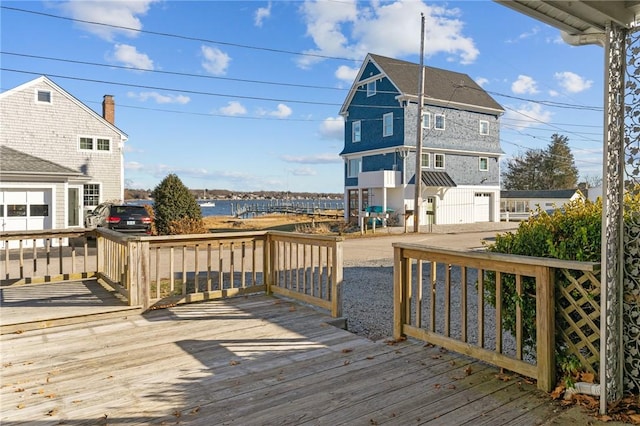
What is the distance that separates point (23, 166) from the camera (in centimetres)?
1415

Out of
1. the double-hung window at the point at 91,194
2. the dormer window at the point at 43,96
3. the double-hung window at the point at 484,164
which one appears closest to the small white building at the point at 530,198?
the double-hung window at the point at 484,164

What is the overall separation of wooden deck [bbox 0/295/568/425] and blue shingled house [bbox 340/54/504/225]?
19742mm

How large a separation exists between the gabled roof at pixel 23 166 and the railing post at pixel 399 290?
14517 mm

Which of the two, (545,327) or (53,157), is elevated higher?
(53,157)

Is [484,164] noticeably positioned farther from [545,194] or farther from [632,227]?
[632,227]

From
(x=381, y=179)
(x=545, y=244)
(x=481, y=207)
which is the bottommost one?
(x=545, y=244)

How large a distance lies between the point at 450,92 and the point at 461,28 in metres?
16.4

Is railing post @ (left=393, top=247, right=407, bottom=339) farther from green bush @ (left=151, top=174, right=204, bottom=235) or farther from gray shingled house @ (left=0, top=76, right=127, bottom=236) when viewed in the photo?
gray shingled house @ (left=0, top=76, right=127, bottom=236)

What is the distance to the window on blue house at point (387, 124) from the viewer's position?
80.0 feet

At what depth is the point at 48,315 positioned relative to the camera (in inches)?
187

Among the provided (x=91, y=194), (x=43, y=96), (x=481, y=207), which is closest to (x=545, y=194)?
(x=481, y=207)

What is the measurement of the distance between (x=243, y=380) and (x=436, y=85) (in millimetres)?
25794

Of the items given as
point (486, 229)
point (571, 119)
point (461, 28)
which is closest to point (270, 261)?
point (461, 28)

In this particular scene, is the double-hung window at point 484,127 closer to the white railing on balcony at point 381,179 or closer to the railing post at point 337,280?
the white railing on balcony at point 381,179
